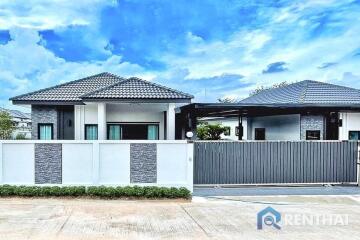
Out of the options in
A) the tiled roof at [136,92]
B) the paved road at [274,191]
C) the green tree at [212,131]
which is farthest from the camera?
the green tree at [212,131]

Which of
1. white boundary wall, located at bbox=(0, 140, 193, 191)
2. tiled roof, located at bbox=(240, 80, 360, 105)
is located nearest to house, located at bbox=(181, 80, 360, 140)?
tiled roof, located at bbox=(240, 80, 360, 105)

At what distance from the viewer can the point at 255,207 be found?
1090 centimetres

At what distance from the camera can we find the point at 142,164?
12.4m

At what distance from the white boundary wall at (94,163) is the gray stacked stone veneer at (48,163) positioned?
5.3 inches

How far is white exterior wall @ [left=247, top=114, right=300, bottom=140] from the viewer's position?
1767 centimetres

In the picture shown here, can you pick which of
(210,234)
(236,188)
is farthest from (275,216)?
(236,188)

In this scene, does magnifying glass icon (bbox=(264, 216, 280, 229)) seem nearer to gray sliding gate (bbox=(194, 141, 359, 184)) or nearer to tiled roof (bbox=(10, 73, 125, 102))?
gray sliding gate (bbox=(194, 141, 359, 184))

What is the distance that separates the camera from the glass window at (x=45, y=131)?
1722 centimetres

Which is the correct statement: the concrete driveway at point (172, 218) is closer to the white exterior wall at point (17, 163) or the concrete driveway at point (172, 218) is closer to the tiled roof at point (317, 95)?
the white exterior wall at point (17, 163)

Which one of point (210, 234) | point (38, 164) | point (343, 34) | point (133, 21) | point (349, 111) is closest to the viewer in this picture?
point (210, 234)

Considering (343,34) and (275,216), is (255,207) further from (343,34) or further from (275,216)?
(343,34)

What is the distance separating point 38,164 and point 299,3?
1350 centimetres

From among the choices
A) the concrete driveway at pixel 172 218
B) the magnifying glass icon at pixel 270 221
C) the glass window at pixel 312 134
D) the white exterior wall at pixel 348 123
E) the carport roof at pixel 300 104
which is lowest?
the magnifying glass icon at pixel 270 221
